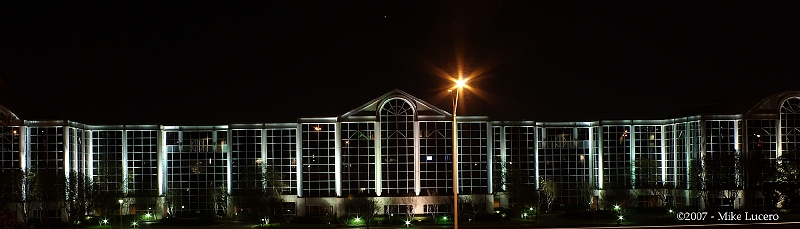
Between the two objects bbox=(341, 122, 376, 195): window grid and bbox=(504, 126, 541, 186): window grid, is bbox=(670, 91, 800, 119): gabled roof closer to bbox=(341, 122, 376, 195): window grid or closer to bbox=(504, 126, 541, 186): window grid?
bbox=(504, 126, 541, 186): window grid

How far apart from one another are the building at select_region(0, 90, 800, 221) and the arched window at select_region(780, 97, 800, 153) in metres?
0.12

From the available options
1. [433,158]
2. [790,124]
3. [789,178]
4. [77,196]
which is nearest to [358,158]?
[433,158]

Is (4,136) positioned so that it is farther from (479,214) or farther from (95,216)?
(479,214)

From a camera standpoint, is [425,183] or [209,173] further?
[209,173]

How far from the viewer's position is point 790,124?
4043 inches

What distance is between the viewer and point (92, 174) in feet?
349

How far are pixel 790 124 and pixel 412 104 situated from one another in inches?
1728

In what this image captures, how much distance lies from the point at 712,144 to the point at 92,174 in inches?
2892

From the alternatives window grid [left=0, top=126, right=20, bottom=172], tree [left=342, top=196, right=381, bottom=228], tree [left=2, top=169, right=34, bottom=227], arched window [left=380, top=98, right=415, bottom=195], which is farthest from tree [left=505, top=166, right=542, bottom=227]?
window grid [left=0, top=126, right=20, bottom=172]

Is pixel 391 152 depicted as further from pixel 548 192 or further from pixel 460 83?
pixel 460 83

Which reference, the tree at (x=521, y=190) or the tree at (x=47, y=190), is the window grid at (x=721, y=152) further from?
the tree at (x=47, y=190)

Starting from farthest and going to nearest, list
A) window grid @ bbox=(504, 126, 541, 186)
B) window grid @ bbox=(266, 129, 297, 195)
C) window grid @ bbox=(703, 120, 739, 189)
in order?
window grid @ bbox=(504, 126, 541, 186), window grid @ bbox=(266, 129, 297, 195), window grid @ bbox=(703, 120, 739, 189)

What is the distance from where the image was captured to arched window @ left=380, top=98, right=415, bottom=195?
99375 millimetres

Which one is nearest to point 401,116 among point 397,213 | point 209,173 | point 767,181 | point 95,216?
point 397,213
